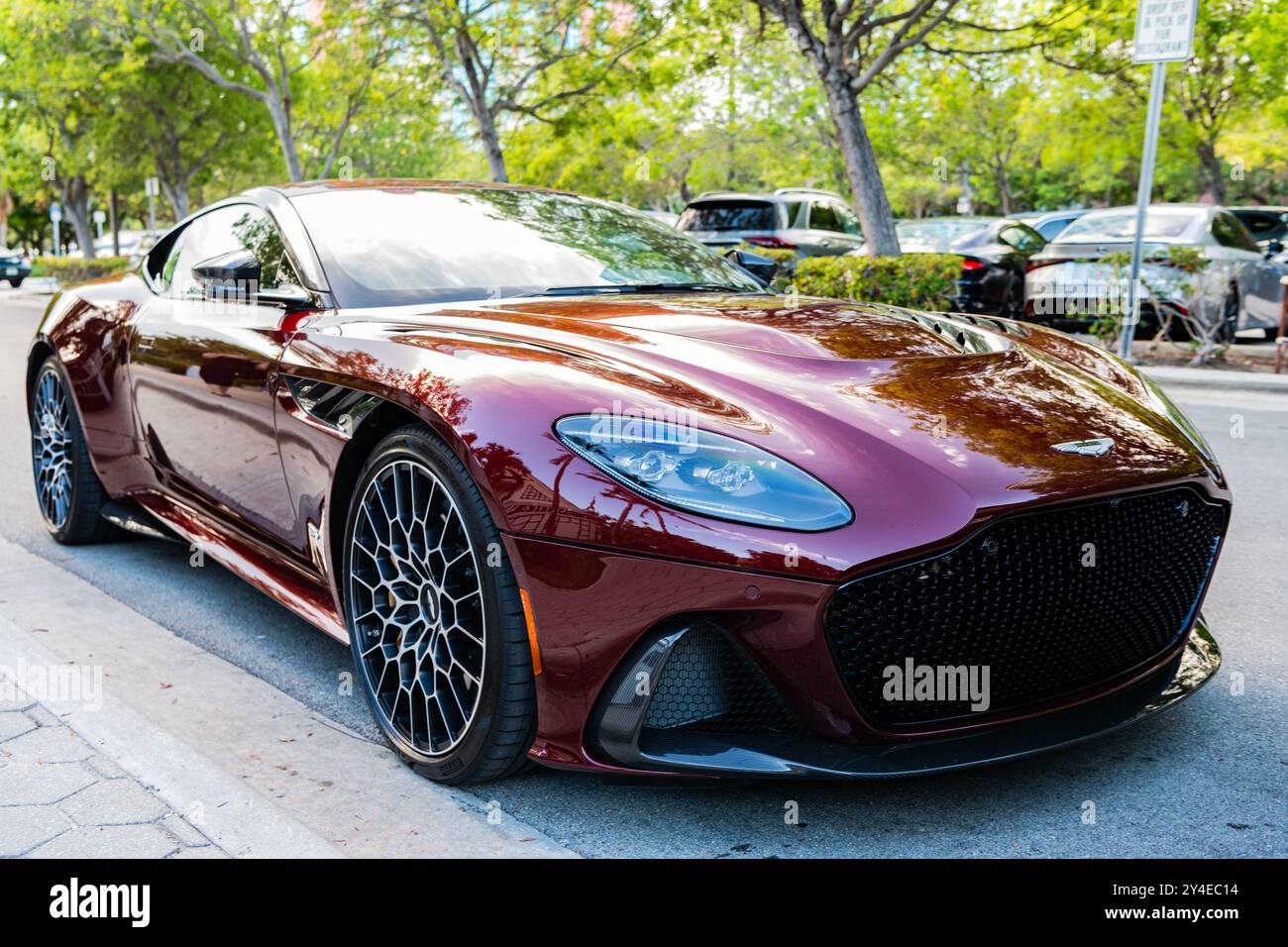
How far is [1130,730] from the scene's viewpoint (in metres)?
2.84

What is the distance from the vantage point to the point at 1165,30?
33.1ft

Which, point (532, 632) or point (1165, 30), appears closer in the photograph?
point (532, 632)

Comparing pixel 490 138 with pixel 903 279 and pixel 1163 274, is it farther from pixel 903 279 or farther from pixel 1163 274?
pixel 1163 274

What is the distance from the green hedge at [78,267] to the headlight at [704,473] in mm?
29393

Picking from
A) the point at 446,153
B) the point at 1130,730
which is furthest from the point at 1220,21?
the point at 446,153

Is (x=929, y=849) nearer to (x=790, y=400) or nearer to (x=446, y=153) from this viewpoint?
(x=790, y=400)

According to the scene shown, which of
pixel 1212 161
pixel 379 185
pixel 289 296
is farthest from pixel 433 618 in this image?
pixel 1212 161

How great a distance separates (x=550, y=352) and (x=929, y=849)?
4.15ft

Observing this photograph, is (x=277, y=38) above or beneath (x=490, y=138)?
above

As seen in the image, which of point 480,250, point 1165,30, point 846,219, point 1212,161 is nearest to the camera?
point 480,250

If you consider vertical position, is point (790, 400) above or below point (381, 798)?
above

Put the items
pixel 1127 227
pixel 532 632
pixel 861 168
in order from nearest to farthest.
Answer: pixel 532 632
pixel 1127 227
pixel 861 168

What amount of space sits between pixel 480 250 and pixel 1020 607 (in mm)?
1972
